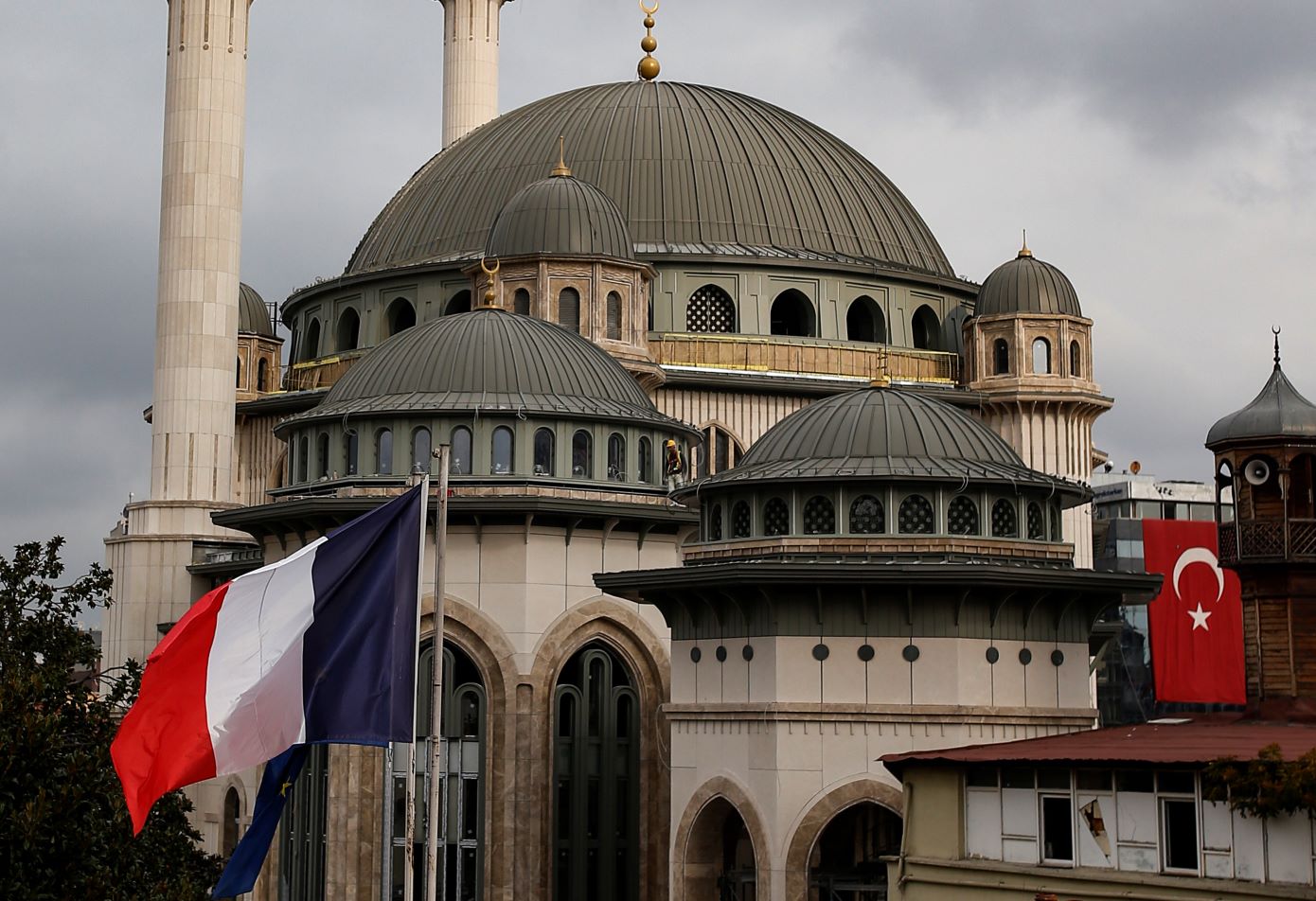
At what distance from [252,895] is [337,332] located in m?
22.2

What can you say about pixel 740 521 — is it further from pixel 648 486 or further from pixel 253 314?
pixel 253 314

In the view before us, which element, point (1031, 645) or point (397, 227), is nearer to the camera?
point (1031, 645)

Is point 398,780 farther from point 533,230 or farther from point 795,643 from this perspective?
point 533,230

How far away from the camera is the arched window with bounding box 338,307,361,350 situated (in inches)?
2640

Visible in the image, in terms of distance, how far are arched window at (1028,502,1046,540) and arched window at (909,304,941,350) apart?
77.7 feet

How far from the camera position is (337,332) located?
2648 inches

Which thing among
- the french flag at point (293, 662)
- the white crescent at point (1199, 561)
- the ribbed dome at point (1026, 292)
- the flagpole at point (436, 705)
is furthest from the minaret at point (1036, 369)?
the french flag at point (293, 662)

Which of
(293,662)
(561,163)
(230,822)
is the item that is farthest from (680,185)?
(293,662)

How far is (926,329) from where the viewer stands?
67312 mm

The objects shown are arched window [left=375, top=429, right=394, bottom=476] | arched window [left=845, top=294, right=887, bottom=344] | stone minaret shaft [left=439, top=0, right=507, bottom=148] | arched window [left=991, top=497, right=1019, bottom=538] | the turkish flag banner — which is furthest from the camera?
the turkish flag banner

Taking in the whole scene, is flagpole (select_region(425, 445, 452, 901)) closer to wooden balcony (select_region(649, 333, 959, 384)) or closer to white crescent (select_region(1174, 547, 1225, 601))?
wooden balcony (select_region(649, 333, 959, 384))

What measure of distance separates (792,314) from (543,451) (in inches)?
759

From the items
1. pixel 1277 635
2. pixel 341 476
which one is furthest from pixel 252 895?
pixel 1277 635

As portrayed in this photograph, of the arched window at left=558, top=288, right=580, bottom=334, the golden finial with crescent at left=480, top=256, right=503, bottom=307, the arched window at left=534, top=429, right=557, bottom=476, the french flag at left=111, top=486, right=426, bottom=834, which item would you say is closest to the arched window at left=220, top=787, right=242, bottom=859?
the arched window at left=534, top=429, right=557, bottom=476
